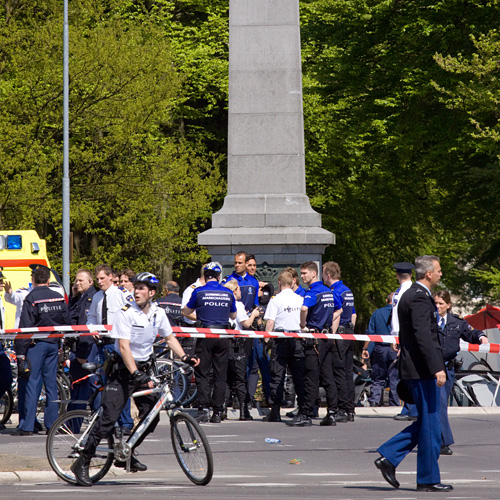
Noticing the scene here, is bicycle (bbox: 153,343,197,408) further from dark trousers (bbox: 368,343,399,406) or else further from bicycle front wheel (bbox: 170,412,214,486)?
bicycle front wheel (bbox: 170,412,214,486)

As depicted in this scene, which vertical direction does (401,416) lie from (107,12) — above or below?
below

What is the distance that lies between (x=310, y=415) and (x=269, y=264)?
326cm

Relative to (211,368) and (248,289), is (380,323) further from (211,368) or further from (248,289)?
(211,368)

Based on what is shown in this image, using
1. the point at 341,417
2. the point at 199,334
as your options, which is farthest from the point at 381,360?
the point at 199,334

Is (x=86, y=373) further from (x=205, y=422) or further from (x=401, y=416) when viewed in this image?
(x=401, y=416)

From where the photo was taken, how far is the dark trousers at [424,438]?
27.3ft

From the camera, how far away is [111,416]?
8.78 m

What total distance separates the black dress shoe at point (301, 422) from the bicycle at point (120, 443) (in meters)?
4.09

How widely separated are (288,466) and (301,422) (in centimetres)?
299

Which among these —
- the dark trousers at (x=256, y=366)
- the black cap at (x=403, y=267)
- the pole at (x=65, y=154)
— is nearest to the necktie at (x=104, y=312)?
the dark trousers at (x=256, y=366)

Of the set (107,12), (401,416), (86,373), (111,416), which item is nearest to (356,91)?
(107,12)

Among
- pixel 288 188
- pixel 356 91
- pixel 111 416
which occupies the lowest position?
pixel 111 416

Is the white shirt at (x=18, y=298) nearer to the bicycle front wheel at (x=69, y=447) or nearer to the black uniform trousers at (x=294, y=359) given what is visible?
the black uniform trousers at (x=294, y=359)

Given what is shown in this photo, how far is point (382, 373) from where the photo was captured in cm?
1599
